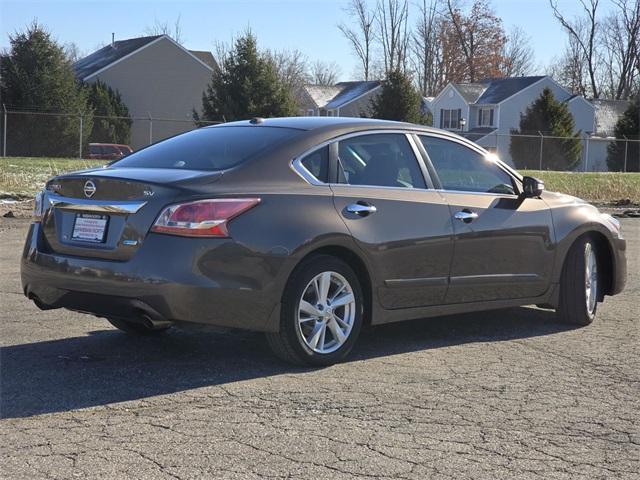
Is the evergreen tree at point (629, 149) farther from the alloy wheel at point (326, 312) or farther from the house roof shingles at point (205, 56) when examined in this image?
the alloy wheel at point (326, 312)

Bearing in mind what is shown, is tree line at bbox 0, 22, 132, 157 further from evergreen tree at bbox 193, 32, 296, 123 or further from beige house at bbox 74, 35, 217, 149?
beige house at bbox 74, 35, 217, 149

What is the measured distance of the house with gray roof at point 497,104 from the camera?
219ft

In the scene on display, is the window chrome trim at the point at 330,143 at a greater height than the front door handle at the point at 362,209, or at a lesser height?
greater

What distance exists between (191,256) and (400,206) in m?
1.65

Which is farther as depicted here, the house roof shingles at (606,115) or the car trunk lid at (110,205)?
the house roof shingles at (606,115)

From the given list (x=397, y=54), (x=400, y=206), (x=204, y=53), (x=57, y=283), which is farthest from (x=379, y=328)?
(x=397, y=54)

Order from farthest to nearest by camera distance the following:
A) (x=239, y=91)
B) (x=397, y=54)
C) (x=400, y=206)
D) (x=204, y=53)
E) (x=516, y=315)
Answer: (x=397, y=54)
(x=204, y=53)
(x=239, y=91)
(x=516, y=315)
(x=400, y=206)

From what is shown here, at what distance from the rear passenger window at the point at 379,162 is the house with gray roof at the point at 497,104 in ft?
196

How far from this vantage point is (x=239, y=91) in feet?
131

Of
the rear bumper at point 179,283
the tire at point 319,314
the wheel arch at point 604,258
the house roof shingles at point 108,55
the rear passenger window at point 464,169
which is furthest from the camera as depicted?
the house roof shingles at point 108,55

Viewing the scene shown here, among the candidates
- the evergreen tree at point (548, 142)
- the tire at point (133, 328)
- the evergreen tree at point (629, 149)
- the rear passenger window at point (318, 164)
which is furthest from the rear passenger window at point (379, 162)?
the evergreen tree at point (629, 149)

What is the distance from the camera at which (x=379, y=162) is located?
661 centimetres

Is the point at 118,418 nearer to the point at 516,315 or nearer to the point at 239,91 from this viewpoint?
the point at 516,315

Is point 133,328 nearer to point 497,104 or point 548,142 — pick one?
point 548,142
